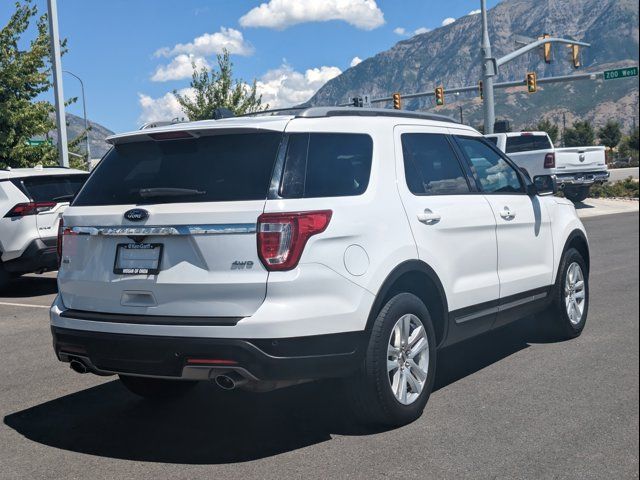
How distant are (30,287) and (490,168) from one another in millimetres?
8751

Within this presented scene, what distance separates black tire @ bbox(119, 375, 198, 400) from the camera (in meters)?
5.23

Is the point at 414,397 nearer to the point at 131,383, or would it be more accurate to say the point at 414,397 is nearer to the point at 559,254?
the point at 131,383

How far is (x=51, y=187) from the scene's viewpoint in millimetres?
10844

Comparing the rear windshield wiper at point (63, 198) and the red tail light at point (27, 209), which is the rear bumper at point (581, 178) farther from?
the red tail light at point (27, 209)

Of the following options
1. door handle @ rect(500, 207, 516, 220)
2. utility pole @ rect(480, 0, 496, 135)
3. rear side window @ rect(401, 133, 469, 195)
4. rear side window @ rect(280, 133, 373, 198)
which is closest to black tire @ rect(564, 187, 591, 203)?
utility pole @ rect(480, 0, 496, 135)

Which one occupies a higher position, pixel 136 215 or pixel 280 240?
pixel 136 215

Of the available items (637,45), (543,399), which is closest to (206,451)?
(543,399)

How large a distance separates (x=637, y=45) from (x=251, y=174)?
3.08 m

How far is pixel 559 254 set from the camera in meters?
6.38

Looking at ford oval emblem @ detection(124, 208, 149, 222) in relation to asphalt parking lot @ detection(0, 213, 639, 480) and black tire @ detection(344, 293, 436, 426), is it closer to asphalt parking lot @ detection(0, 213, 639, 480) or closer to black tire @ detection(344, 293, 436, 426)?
asphalt parking lot @ detection(0, 213, 639, 480)

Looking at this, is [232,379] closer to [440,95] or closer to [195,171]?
[195,171]

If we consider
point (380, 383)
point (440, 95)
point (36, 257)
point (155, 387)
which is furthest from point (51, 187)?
point (440, 95)

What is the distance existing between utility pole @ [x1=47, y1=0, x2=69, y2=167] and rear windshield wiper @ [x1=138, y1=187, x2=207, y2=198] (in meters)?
13.3

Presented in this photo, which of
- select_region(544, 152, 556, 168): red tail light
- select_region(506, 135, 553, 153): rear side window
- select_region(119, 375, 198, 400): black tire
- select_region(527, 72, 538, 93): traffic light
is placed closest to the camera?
select_region(119, 375, 198, 400): black tire
